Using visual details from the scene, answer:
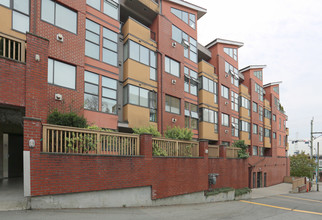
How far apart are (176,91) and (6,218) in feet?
50.3

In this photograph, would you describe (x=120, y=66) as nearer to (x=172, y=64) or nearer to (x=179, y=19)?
(x=172, y=64)

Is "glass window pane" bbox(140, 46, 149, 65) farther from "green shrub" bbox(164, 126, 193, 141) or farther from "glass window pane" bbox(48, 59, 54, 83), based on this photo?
"glass window pane" bbox(48, 59, 54, 83)

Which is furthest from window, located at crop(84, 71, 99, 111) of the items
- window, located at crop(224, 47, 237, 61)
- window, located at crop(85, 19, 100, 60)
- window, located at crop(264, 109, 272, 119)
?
window, located at crop(264, 109, 272, 119)

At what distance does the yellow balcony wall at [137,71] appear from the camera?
16.0 metres

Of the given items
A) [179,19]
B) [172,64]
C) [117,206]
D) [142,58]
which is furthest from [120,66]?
[117,206]

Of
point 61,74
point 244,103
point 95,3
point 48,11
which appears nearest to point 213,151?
point 61,74

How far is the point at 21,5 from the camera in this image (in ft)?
35.2

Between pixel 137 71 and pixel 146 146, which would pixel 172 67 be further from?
pixel 146 146

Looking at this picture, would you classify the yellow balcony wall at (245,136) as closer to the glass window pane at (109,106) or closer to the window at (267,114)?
the window at (267,114)

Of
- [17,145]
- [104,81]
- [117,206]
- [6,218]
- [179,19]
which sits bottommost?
[117,206]

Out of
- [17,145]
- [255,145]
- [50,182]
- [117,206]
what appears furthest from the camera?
[255,145]

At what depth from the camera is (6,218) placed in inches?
227

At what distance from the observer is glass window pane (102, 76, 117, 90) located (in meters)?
14.5

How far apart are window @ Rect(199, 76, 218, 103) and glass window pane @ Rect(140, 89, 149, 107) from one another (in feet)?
27.2
